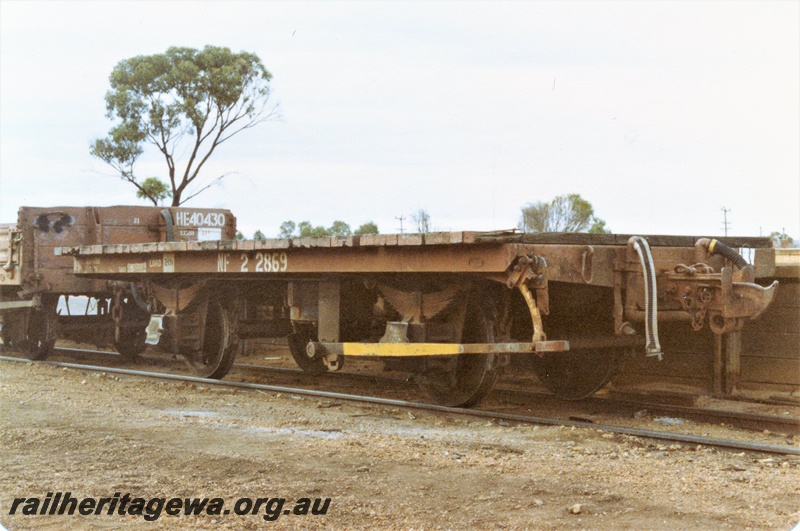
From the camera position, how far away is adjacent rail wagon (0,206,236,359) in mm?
12734

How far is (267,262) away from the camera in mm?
8945

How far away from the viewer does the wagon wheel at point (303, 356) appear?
34.2 ft

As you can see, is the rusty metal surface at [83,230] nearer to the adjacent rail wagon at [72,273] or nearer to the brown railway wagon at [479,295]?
the adjacent rail wagon at [72,273]

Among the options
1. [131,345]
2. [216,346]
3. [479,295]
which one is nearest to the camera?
[479,295]

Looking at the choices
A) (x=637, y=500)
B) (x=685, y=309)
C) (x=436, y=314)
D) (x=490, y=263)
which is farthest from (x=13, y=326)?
(x=637, y=500)

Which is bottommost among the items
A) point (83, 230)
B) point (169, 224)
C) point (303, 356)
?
point (303, 356)

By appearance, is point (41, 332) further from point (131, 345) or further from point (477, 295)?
point (477, 295)

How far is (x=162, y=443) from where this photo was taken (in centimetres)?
630

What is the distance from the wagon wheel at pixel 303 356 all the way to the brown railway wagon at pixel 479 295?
0.04 metres

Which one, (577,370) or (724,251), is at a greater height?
(724,251)

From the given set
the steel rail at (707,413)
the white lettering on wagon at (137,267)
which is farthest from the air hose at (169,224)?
the steel rail at (707,413)

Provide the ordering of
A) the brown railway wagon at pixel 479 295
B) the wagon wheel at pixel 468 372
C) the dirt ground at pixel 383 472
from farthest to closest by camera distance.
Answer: the wagon wheel at pixel 468 372 < the brown railway wagon at pixel 479 295 < the dirt ground at pixel 383 472

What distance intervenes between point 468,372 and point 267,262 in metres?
2.27

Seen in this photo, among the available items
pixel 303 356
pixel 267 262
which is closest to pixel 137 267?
pixel 303 356
